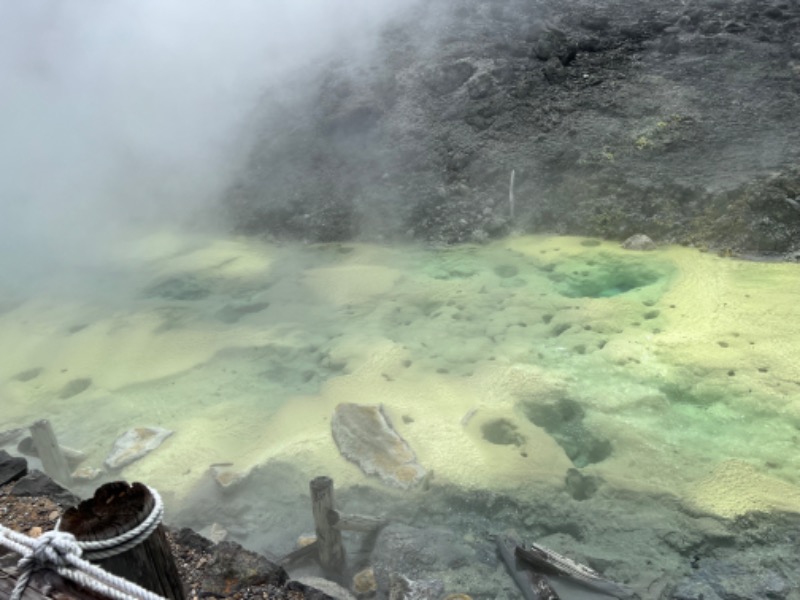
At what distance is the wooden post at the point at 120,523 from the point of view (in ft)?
4.54

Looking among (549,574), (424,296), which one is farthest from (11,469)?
(424,296)

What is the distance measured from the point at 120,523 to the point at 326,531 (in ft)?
7.35

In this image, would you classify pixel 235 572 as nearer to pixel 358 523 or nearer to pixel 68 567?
pixel 358 523

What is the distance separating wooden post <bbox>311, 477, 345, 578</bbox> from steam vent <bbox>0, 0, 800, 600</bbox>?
0.07ft

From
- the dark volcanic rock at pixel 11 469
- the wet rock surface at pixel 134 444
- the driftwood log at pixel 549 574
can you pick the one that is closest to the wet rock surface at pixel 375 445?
the driftwood log at pixel 549 574

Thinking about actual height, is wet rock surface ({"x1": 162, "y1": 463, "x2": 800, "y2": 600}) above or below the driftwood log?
below

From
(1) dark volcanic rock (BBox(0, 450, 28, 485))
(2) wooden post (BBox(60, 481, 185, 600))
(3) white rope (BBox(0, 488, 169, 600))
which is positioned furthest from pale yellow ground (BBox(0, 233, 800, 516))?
(3) white rope (BBox(0, 488, 169, 600))

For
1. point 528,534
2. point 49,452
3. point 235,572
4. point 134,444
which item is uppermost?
point 235,572

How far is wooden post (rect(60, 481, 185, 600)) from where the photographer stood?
138 centimetres

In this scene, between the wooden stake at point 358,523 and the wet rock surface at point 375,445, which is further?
the wet rock surface at point 375,445

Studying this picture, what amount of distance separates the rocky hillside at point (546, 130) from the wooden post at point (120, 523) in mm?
6269

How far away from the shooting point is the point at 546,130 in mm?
8203

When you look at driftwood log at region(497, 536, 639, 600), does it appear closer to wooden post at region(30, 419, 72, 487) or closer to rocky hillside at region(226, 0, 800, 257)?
wooden post at region(30, 419, 72, 487)

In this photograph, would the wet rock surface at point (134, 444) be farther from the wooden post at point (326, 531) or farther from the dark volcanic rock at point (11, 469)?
the wooden post at point (326, 531)
